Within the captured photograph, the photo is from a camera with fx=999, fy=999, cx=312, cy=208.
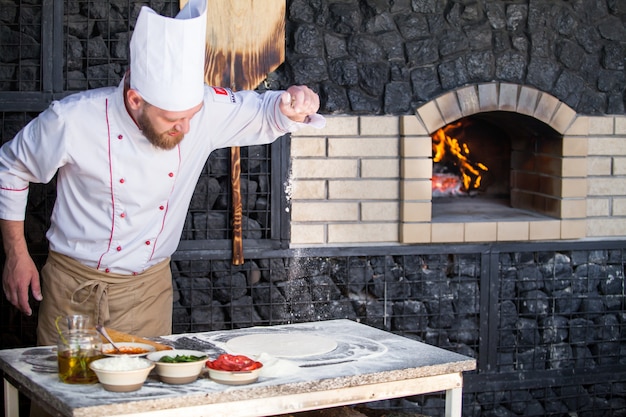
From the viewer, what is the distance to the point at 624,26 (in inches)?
221

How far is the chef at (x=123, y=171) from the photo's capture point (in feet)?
12.1

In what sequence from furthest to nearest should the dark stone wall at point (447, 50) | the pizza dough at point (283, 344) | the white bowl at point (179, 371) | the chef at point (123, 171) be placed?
the dark stone wall at point (447, 50) → the chef at point (123, 171) → the pizza dough at point (283, 344) → the white bowl at point (179, 371)

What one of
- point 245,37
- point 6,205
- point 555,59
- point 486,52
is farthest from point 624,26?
point 6,205

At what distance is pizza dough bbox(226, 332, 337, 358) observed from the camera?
3570mm

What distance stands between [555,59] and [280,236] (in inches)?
71.6

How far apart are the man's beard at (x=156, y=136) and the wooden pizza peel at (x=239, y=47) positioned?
127cm

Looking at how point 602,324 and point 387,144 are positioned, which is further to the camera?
point 602,324

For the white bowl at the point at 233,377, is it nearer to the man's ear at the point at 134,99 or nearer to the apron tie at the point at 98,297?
the apron tie at the point at 98,297

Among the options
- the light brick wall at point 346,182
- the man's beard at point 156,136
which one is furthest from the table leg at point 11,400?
the light brick wall at point 346,182

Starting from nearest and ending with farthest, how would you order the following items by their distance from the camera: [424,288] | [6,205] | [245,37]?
[6,205] < [245,37] < [424,288]

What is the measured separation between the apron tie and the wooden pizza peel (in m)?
1.24

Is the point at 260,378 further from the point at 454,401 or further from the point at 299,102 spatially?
the point at 299,102

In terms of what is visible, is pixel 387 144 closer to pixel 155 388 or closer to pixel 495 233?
pixel 495 233

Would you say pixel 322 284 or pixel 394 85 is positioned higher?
pixel 394 85
